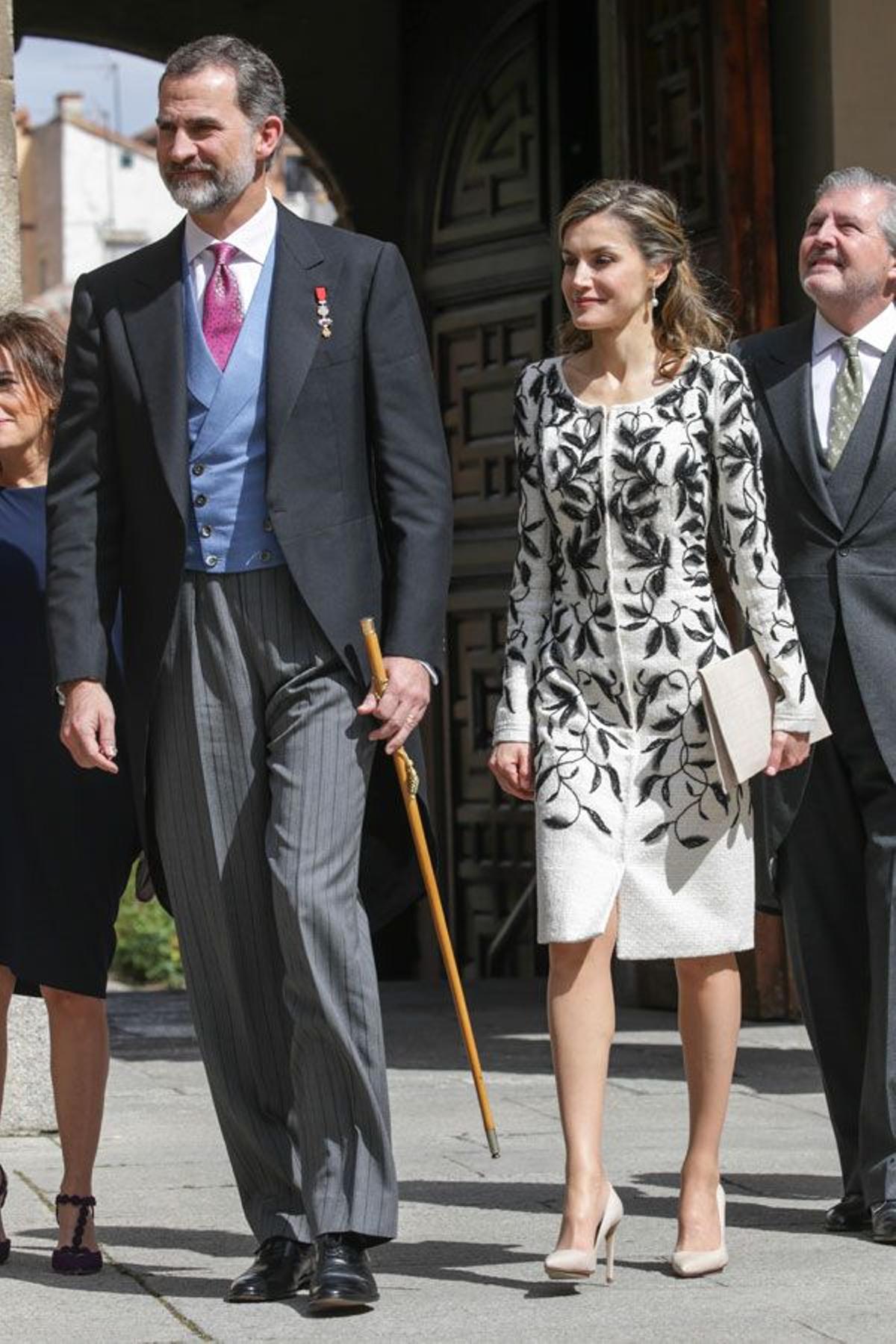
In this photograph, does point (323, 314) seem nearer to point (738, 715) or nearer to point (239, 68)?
point (239, 68)

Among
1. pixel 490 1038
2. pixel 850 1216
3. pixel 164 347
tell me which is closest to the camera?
pixel 164 347

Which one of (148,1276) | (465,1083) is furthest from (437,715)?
(148,1276)

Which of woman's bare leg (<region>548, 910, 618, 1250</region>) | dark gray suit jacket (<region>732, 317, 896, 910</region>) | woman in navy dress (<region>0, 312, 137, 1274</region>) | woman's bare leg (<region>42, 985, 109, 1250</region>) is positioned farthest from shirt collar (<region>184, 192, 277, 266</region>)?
woman's bare leg (<region>42, 985, 109, 1250</region>)

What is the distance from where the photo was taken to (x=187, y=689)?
4883 millimetres

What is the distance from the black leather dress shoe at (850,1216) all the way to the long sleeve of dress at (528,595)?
47.0 inches

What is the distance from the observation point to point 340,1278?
4660 millimetres

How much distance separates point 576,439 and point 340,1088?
1.20 meters

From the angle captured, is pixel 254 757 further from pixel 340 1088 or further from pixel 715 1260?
pixel 715 1260

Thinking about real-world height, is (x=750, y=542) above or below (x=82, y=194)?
below

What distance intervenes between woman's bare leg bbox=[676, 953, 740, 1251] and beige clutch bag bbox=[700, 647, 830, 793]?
0.34 meters

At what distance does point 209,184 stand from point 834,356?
147 centimetres

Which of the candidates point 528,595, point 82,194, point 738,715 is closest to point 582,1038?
point 738,715

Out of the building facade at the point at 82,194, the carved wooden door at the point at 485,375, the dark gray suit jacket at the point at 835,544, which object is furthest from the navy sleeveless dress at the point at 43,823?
the building facade at the point at 82,194

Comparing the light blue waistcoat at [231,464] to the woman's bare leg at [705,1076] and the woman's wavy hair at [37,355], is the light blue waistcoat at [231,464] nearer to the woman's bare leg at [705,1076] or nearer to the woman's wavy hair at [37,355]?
the woman's wavy hair at [37,355]
